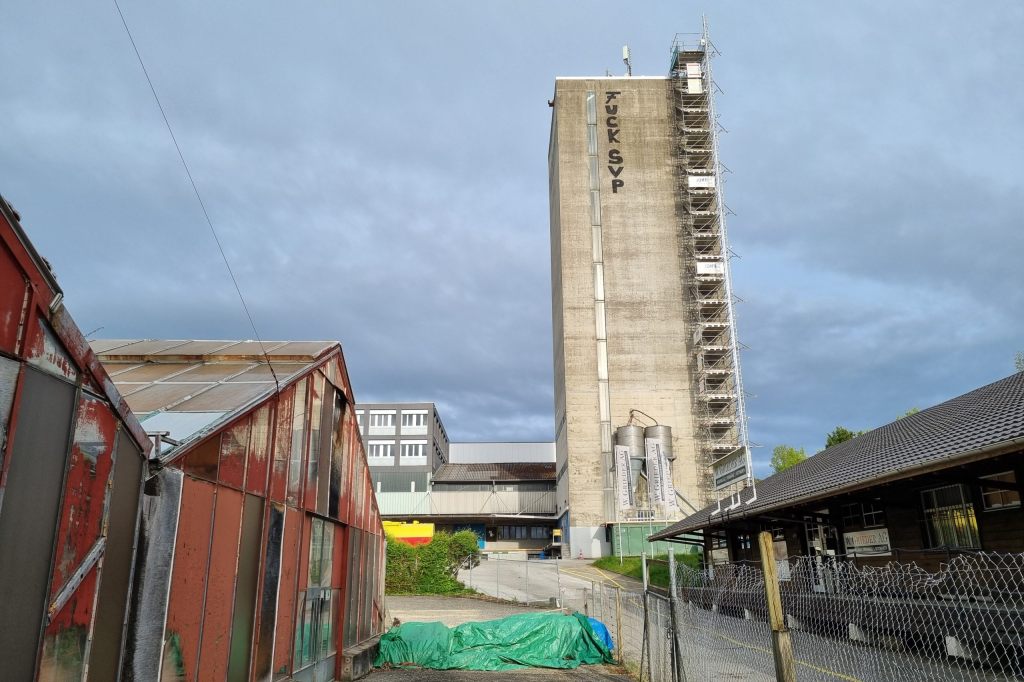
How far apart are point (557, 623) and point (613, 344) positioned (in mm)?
43580

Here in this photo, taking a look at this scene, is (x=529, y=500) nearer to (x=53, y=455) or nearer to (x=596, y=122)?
(x=596, y=122)

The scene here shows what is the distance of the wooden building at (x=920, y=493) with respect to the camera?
13148 millimetres

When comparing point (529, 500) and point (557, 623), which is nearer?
point (557, 623)

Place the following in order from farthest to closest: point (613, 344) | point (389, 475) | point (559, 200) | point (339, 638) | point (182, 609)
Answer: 1. point (389, 475)
2. point (559, 200)
3. point (613, 344)
4. point (339, 638)
5. point (182, 609)

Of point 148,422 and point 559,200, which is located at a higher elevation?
point 559,200

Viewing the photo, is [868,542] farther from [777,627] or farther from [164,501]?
[164,501]

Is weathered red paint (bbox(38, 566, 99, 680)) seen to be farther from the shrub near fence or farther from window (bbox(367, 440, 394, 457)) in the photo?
window (bbox(367, 440, 394, 457))

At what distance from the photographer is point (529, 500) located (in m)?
71.7

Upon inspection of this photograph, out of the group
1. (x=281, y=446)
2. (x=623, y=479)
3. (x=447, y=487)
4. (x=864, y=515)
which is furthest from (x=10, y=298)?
(x=447, y=487)

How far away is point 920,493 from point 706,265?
4559cm

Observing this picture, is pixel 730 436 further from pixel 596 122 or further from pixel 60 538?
pixel 60 538

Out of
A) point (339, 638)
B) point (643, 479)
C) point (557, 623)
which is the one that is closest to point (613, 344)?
point (643, 479)

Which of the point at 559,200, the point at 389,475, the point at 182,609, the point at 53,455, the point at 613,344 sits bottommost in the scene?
the point at 182,609

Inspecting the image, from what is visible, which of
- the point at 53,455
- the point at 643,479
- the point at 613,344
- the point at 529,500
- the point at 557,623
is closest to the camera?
the point at 53,455
